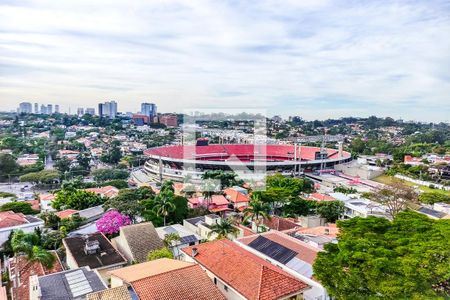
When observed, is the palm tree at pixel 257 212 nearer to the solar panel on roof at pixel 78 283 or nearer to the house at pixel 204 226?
the house at pixel 204 226

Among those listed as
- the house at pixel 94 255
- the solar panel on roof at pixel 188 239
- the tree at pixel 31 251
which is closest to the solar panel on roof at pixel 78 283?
the house at pixel 94 255

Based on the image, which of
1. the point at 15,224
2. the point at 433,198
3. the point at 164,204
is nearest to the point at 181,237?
the point at 164,204

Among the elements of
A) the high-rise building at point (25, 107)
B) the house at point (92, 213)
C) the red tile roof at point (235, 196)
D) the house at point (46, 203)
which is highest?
the high-rise building at point (25, 107)

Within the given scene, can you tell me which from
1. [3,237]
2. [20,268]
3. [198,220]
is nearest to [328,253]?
[198,220]

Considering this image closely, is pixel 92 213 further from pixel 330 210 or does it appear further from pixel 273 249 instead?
pixel 330 210

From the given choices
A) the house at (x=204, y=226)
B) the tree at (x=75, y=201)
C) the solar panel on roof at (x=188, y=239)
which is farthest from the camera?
the tree at (x=75, y=201)

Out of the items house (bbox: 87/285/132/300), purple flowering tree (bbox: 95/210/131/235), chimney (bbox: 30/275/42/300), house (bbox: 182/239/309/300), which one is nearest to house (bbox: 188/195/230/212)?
purple flowering tree (bbox: 95/210/131/235)
